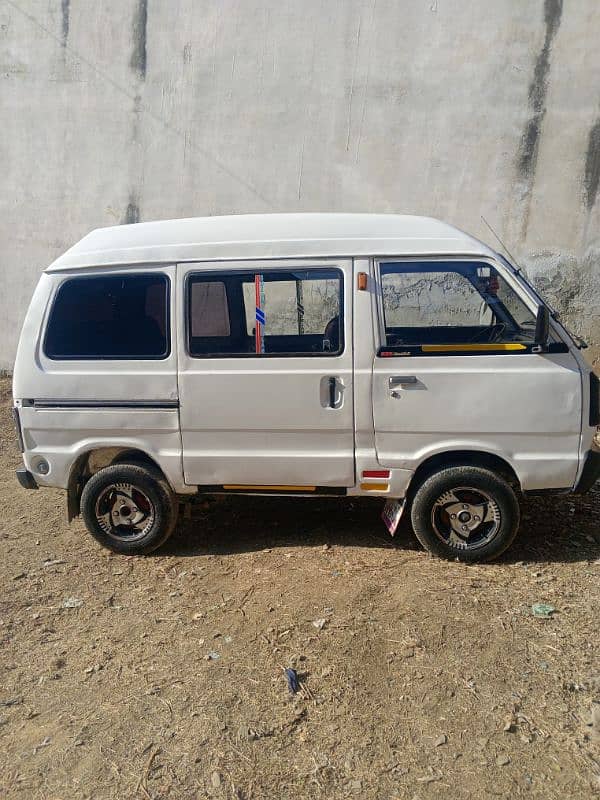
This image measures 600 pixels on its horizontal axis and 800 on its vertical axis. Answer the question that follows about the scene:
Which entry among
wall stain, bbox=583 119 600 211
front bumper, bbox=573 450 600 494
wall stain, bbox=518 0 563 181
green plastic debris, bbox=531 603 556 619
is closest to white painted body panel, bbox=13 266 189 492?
green plastic debris, bbox=531 603 556 619

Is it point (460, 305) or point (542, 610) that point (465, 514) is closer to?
point (542, 610)

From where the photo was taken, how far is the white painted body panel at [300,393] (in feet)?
12.7

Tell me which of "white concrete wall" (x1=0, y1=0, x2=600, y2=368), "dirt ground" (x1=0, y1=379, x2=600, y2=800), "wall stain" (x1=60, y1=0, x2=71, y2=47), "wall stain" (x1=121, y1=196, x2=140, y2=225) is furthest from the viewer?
"wall stain" (x1=121, y1=196, x2=140, y2=225)

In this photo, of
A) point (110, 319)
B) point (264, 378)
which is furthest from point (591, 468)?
point (110, 319)

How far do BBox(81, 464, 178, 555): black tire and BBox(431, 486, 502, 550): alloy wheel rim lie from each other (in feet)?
6.07

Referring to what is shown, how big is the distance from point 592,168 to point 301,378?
6.18 m

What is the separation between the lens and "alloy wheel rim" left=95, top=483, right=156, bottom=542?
444 centimetres

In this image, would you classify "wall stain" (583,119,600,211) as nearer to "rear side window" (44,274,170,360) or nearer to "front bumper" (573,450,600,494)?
"front bumper" (573,450,600,494)

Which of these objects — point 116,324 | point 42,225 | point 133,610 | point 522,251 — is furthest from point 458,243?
point 42,225

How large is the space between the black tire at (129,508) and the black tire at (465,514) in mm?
→ 1747

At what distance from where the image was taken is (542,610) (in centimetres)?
362

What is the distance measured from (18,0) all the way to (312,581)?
9.41 meters

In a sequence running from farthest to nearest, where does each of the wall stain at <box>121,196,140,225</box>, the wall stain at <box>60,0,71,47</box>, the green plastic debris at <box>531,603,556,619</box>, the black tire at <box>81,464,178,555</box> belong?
the wall stain at <box>121,196,140,225</box> → the wall stain at <box>60,0,71,47</box> → the black tire at <box>81,464,178,555</box> → the green plastic debris at <box>531,603,556,619</box>

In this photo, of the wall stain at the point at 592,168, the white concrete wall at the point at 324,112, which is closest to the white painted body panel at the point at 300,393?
the white concrete wall at the point at 324,112
